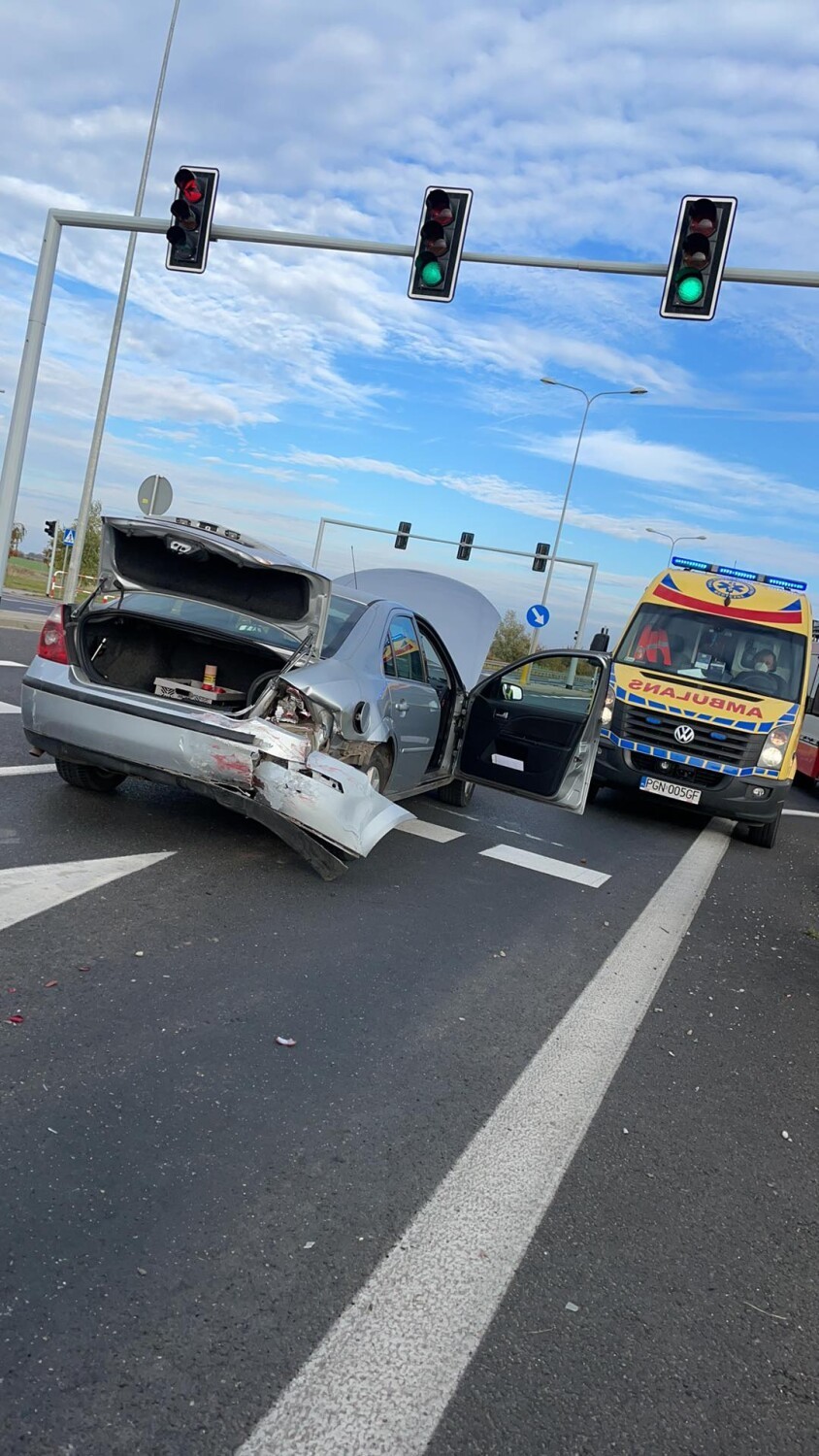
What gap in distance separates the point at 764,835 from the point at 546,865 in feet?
12.9

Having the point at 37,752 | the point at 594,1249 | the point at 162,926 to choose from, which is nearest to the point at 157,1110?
the point at 594,1249

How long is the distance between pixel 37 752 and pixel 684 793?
644 centimetres

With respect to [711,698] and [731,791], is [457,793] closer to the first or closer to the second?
[731,791]

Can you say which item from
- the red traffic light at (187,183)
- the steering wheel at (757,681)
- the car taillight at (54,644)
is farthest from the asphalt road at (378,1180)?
the red traffic light at (187,183)

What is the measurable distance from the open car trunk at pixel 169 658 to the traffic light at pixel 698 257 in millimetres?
6392

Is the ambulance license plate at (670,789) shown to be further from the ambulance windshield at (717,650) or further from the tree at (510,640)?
the tree at (510,640)

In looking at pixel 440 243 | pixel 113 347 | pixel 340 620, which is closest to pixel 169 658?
pixel 340 620

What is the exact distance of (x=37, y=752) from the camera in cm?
644

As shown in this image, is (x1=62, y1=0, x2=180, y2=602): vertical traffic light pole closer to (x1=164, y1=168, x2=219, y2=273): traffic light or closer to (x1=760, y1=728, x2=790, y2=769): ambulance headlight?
(x1=164, y1=168, x2=219, y2=273): traffic light

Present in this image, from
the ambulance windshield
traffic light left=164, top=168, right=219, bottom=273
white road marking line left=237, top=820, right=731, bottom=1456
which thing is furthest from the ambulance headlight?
traffic light left=164, top=168, right=219, bottom=273

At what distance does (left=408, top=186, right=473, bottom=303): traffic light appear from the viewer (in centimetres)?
1121

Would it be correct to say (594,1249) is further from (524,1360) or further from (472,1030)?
(472,1030)

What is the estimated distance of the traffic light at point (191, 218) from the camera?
38.9 feet

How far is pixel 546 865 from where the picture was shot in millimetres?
8078
